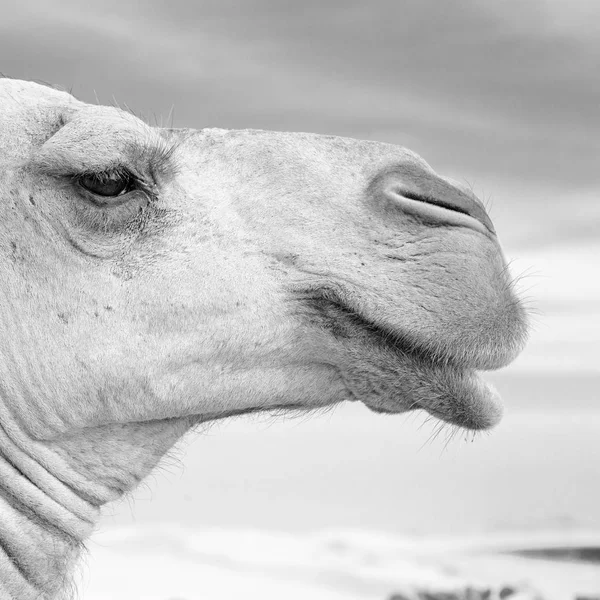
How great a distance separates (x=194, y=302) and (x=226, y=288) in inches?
5.4

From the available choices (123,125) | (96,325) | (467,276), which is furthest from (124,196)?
(467,276)

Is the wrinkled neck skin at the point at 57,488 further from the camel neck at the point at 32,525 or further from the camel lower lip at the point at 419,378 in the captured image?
the camel lower lip at the point at 419,378

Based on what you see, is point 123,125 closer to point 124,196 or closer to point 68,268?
point 124,196

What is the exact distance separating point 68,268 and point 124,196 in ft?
1.19

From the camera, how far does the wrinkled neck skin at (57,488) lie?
379 centimetres

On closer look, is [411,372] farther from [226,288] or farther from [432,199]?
[226,288]

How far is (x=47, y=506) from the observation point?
3.87 meters

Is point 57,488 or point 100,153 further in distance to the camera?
point 57,488

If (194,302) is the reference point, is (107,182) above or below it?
above

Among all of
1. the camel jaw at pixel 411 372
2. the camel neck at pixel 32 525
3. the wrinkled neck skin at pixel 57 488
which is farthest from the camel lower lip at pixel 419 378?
the camel neck at pixel 32 525

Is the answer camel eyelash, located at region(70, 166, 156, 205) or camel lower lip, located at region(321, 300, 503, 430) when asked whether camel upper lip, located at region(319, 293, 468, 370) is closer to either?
camel lower lip, located at region(321, 300, 503, 430)

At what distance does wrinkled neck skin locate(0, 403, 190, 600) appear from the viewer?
149 inches

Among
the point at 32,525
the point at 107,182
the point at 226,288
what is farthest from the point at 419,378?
the point at 32,525

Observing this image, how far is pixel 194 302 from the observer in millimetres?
3773
